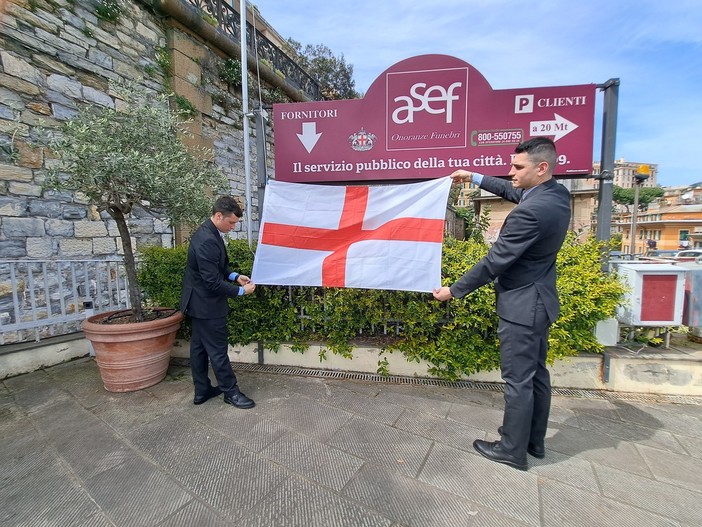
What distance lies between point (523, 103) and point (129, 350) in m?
4.55

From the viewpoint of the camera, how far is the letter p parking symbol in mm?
3369

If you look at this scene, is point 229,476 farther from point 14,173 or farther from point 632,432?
point 14,173

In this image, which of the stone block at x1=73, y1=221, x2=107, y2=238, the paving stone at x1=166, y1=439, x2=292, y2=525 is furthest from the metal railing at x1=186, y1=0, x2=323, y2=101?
the paving stone at x1=166, y1=439, x2=292, y2=525

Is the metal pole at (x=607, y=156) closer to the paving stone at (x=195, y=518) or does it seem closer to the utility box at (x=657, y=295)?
the utility box at (x=657, y=295)

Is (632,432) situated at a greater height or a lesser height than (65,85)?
lesser

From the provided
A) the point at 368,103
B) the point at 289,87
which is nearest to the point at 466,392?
the point at 368,103

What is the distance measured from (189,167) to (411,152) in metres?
2.39

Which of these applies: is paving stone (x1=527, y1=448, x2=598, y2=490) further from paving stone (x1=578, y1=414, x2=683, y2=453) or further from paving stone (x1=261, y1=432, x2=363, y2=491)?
paving stone (x1=261, y1=432, x2=363, y2=491)

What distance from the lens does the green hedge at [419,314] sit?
3.08 metres

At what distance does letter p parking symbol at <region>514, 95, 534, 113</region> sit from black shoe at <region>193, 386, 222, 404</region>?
4.05m

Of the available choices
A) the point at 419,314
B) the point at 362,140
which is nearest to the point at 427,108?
the point at 362,140

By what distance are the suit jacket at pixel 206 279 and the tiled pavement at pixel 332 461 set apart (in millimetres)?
868

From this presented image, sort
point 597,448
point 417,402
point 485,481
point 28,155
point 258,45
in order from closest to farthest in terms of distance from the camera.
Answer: point 485,481 < point 597,448 < point 417,402 < point 28,155 < point 258,45

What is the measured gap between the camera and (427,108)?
139 inches
